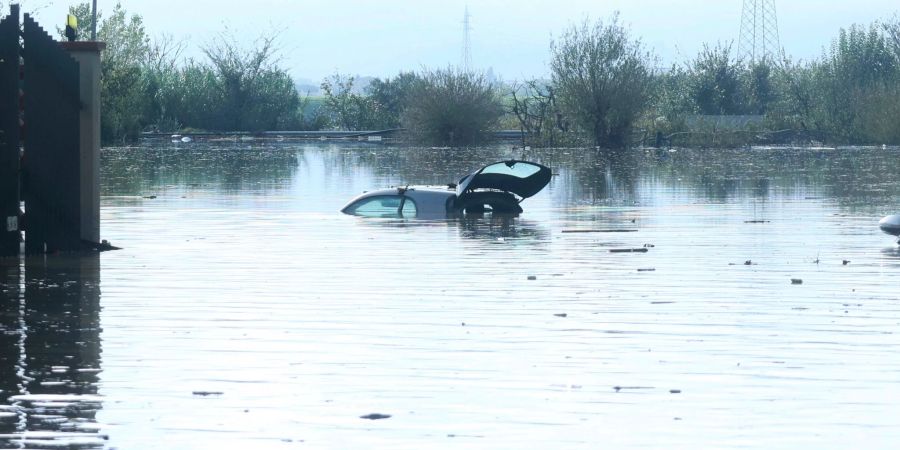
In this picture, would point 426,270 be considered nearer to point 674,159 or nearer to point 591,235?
point 591,235

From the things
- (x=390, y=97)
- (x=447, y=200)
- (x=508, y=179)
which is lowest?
(x=447, y=200)

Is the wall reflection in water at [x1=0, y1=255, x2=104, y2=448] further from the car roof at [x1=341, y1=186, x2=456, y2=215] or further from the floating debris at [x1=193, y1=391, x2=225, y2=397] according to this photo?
the car roof at [x1=341, y1=186, x2=456, y2=215]

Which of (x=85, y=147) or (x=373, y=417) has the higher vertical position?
(x=85, y=147)

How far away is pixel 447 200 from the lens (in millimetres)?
30172

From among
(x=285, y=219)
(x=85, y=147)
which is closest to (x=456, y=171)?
(x=285, y=219)

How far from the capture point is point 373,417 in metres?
9.65

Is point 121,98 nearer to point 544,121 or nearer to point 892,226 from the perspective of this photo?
point 544,121

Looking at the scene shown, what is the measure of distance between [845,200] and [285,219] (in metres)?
12.6

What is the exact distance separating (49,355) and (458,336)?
3.16 m

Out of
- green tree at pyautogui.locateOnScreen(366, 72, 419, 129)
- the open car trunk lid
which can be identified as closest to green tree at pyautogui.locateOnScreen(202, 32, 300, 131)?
green tree at pyautogui.locateOnScreen(366, 72, 419, 129)

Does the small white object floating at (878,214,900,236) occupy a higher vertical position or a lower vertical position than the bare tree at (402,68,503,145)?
lower

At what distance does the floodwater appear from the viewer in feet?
30.8

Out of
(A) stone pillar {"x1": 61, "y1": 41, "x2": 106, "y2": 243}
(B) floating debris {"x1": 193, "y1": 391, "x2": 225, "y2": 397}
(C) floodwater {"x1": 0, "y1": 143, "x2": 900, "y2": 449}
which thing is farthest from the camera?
(A) stone pillar {"x1": 61, "y1": 41, "x2": 106, "y2": 243}

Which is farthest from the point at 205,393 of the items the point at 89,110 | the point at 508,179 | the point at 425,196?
the point at 508,179
